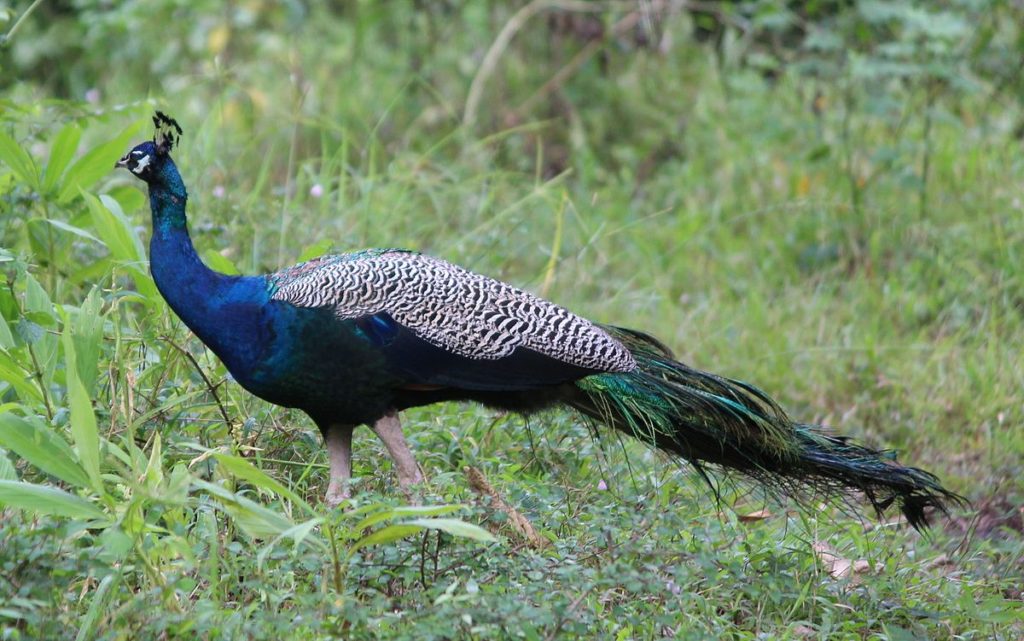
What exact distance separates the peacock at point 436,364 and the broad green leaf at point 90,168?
0.78m

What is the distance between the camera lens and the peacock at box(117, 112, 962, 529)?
12.4ft

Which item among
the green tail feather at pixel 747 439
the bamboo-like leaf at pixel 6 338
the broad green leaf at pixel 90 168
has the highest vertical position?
the broad green leaf at pixel 90 168

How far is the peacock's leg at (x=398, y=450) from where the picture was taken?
153 inches

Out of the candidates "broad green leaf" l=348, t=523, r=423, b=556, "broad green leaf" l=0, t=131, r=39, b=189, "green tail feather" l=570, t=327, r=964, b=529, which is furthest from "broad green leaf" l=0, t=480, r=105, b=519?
"broad green leaf" l=0, t=131, r=39, b=189

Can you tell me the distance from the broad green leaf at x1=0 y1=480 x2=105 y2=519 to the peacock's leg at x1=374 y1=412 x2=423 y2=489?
997 millimetres

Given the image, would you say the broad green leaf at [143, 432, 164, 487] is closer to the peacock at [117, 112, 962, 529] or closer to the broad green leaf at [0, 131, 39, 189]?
the peacock at [117, 112, 962, 529]

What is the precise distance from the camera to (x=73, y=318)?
391cm

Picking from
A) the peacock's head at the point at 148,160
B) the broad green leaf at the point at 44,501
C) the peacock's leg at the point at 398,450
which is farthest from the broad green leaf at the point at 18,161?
the broad green leaf at the point at 44,501

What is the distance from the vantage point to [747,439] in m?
3.96

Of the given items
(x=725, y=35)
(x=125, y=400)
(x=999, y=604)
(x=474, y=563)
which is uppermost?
(x=725, y=35)

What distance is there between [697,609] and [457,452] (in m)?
1.14

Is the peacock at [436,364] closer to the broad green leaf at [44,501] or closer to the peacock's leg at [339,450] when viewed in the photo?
the peacock's leg at [339,450]

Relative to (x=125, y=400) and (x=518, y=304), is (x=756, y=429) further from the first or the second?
(x=125, y=400)

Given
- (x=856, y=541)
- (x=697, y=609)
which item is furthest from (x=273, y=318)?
(x=856, y=541)
